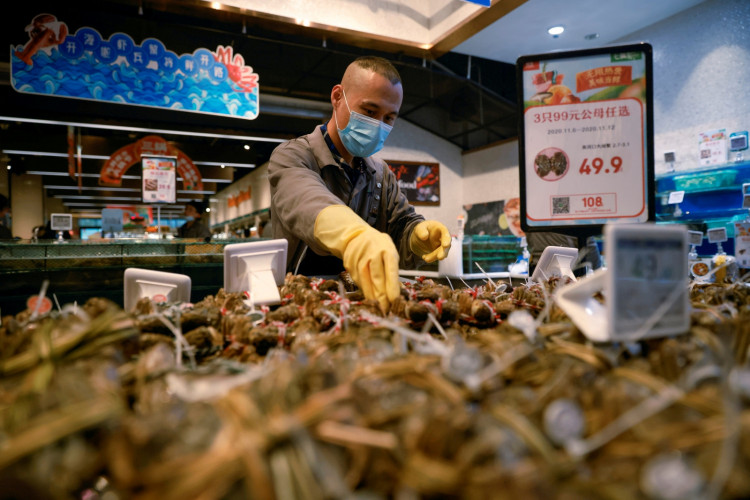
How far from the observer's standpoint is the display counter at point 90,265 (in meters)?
1.99

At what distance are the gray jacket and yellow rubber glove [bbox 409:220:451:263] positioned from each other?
121 millimetres

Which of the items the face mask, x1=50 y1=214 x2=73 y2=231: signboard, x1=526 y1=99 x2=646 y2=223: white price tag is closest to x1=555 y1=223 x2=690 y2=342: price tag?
x1=526 y1=99 x2=646 y2=223: white price tag

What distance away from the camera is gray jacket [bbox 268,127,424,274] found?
1.12 m

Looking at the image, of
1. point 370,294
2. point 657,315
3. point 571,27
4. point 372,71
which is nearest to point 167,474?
point 657,315

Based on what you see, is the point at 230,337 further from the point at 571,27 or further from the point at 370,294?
the point at 571,27

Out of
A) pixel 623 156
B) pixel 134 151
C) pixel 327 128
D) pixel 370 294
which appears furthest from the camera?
pixel 134 151

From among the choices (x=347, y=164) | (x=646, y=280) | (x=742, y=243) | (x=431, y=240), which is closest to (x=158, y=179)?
(x=347, y=164)

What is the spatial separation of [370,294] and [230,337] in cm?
28

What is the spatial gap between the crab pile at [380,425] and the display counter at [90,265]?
1929 millimetres

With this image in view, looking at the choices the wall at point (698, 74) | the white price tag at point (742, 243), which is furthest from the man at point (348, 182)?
the wall at point (698, 74)

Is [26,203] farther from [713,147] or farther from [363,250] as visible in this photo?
[713,147]

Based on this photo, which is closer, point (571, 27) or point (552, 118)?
point (552, 118)

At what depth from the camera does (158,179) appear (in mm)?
3965

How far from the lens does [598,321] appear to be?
1.53 ft
